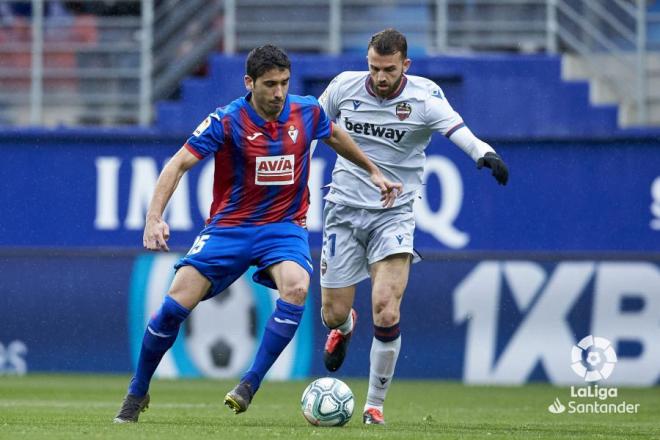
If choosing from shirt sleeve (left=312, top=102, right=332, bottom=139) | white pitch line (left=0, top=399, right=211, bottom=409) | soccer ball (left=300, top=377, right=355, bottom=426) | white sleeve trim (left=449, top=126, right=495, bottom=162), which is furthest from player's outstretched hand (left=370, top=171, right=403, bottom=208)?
white pitch line (left=0, top=399, right=211, bottom=409)

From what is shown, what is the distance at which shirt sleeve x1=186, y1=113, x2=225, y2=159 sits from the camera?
26.3 ft

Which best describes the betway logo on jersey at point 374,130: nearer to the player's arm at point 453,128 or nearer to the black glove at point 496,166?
the player's arm at point 453,128

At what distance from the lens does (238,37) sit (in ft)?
52.3

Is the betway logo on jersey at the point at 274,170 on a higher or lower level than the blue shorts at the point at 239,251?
higher

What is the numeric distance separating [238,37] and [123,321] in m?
3.57

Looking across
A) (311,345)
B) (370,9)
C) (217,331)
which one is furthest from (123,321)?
(370,9)

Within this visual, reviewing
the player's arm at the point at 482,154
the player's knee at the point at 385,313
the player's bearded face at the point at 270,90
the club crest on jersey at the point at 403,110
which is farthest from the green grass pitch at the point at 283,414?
the club crest on jersey at the point at 403,110

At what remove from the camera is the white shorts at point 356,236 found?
927 centimetres

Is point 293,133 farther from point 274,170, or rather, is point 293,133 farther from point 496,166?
point 496,166

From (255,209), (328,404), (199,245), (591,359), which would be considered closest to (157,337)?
(199,245)

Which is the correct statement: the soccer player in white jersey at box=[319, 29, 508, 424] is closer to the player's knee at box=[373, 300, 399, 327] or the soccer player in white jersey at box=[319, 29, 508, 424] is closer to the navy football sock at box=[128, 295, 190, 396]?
the player's knee at box=[373, 300, 399, 327]

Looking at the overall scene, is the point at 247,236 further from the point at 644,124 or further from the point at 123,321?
the point at 644,124

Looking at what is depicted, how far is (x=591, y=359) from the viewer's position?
13.9 meters

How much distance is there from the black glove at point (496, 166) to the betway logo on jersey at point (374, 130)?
873 mm
